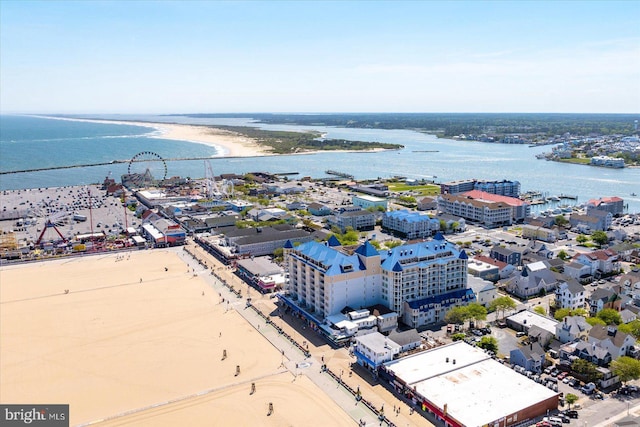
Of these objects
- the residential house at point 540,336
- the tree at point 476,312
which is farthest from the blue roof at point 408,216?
the residential house at point 540,336

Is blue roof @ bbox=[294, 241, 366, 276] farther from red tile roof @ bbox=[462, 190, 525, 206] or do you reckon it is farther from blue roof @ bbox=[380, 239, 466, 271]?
red tile roof @ bbox=[462, 190, 525, 206]

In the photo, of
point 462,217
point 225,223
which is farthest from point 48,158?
point 462,217

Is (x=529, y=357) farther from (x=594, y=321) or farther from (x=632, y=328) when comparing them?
(x=632, y=328)

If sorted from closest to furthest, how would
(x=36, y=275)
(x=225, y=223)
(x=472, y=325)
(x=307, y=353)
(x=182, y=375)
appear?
(x=182, y=375) < (x=307, y=353) < (x=472, y=325) < (x=36, y=275) < (x=225, y=223)

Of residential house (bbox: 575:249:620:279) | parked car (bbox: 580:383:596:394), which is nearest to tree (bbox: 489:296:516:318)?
parked car (bbox: 580:383:596:394)

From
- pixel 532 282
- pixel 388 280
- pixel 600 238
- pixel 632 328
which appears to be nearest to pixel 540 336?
pixel 632 328

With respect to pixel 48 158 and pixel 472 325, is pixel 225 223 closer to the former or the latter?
pixel 472 325
